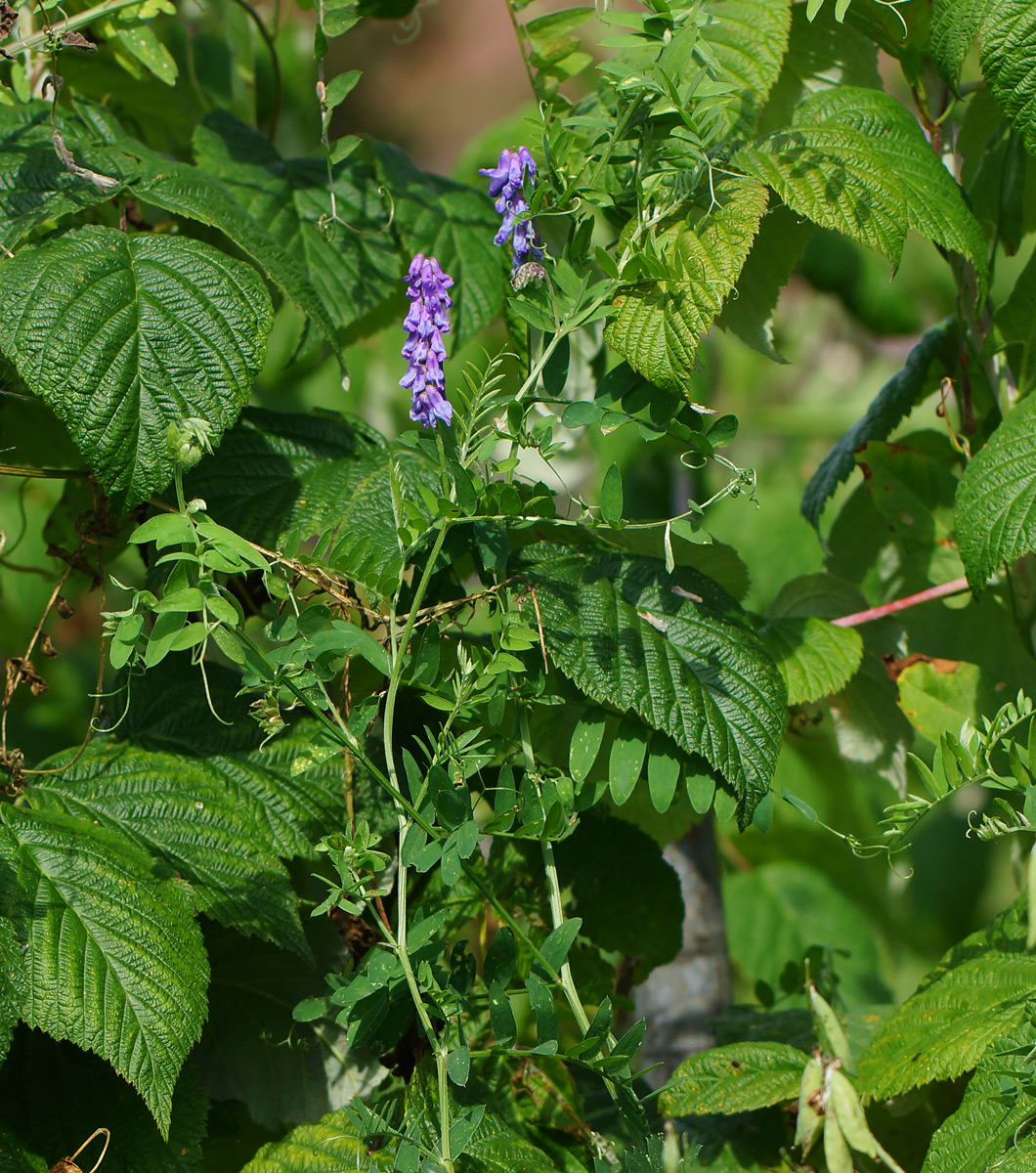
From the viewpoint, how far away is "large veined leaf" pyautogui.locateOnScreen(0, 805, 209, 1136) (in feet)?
1.83

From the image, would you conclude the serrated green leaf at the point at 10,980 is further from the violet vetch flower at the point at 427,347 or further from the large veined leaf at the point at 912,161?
the large veined leaf at the point at 912,161

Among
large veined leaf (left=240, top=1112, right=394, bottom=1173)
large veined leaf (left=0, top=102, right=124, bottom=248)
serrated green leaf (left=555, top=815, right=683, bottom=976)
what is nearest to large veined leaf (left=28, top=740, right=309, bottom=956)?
large veined leaf (left=240, top=1112, right=394, bottom=1173)

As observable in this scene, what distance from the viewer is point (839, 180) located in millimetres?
685

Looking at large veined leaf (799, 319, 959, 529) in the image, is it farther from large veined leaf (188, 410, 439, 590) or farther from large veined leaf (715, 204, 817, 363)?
large veined leaf (188, 410, 439, 590)

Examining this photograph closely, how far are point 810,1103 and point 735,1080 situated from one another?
19cm

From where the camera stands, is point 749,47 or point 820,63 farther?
point 820,63

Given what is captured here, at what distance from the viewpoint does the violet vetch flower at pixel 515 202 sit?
615 mm

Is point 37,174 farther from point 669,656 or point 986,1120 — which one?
point 986,1120

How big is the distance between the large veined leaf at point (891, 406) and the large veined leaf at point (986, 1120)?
18.7 inches

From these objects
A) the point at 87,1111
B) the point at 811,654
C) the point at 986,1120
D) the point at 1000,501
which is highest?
the point at 1000,501

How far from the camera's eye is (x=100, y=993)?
0.57 metres

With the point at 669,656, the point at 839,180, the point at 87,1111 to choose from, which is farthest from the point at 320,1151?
the point at 839,180

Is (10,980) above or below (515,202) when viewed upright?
below

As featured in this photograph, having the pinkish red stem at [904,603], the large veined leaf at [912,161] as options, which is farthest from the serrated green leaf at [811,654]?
the large veined leaf at [912,161]
